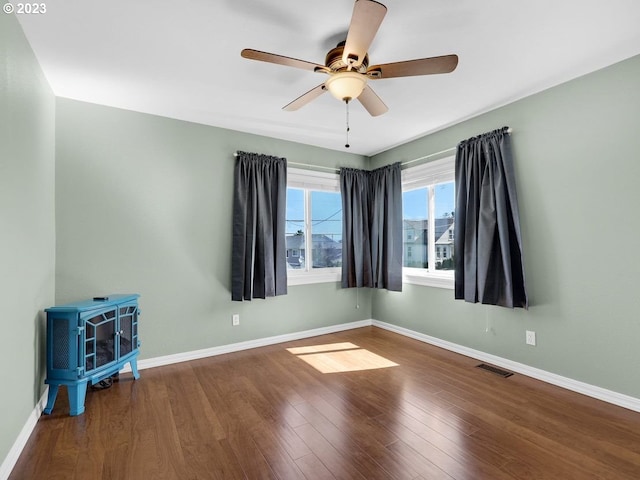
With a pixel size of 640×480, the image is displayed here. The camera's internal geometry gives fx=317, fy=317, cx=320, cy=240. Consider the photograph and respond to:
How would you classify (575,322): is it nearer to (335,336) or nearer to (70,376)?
(335,336)

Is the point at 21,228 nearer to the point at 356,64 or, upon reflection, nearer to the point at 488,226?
the point at 356,64

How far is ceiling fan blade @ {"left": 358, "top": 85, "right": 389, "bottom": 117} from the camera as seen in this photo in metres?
2.22

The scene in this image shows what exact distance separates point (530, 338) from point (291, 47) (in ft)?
10.4

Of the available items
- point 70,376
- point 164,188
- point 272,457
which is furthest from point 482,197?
point 70,376

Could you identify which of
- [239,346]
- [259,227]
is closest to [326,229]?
[259,227]

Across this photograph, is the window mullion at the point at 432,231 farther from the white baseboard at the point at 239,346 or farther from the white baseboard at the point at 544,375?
the white baseboard at the point at 239,346

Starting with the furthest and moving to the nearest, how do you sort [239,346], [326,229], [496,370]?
[326,229] < [239,346] < [496,370]

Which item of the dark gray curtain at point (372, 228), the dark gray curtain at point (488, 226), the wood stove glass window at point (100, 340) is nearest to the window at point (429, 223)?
the dark gray curtain at point (372, 228)

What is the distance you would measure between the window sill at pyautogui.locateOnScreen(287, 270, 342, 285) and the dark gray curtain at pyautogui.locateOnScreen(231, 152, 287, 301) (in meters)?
0.24

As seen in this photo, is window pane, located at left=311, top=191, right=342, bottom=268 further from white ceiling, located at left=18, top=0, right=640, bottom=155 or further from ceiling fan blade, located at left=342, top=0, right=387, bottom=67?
ceiling fan blade, located at left=342, top=0, right=387, bottom=67

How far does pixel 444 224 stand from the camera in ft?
12.6

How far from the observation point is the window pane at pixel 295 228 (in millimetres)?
4191

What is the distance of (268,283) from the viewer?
3.71 metres

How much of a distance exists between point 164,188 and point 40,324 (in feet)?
5.15
